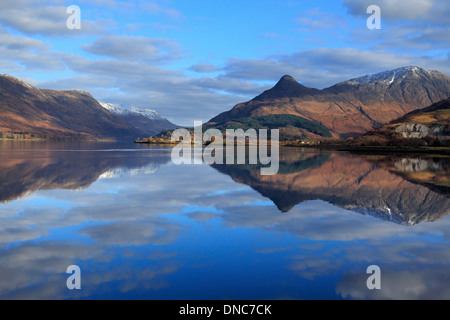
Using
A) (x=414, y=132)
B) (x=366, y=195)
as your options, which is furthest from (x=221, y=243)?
(x=414, y=132)

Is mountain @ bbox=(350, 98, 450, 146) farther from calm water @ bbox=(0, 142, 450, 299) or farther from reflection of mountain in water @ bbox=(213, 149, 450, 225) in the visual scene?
calm water @ bbox=(0, 142, 450, 299)

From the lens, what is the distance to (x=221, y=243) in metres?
12.3

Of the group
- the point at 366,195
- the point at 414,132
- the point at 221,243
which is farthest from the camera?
the point at 414,132

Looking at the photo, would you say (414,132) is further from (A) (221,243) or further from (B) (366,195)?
(A) (221,243)

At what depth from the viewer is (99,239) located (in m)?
12.6

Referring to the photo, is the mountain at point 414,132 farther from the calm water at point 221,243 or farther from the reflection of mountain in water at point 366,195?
the calm water at point 221,243

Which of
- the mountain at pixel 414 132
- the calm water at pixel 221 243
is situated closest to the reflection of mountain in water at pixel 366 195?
the calm water at pixel 221 243

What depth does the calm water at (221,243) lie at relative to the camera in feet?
28.1

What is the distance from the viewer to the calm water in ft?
28.1

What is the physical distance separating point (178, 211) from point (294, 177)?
1805 cm

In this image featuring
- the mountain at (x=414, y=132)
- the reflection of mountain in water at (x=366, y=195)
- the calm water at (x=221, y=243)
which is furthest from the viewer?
the mountain at (x=414, y=132)

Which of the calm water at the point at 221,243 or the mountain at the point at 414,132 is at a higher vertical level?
the mountain at the point at 414,132

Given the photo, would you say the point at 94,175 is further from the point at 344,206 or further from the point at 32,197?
the point at 344,206
